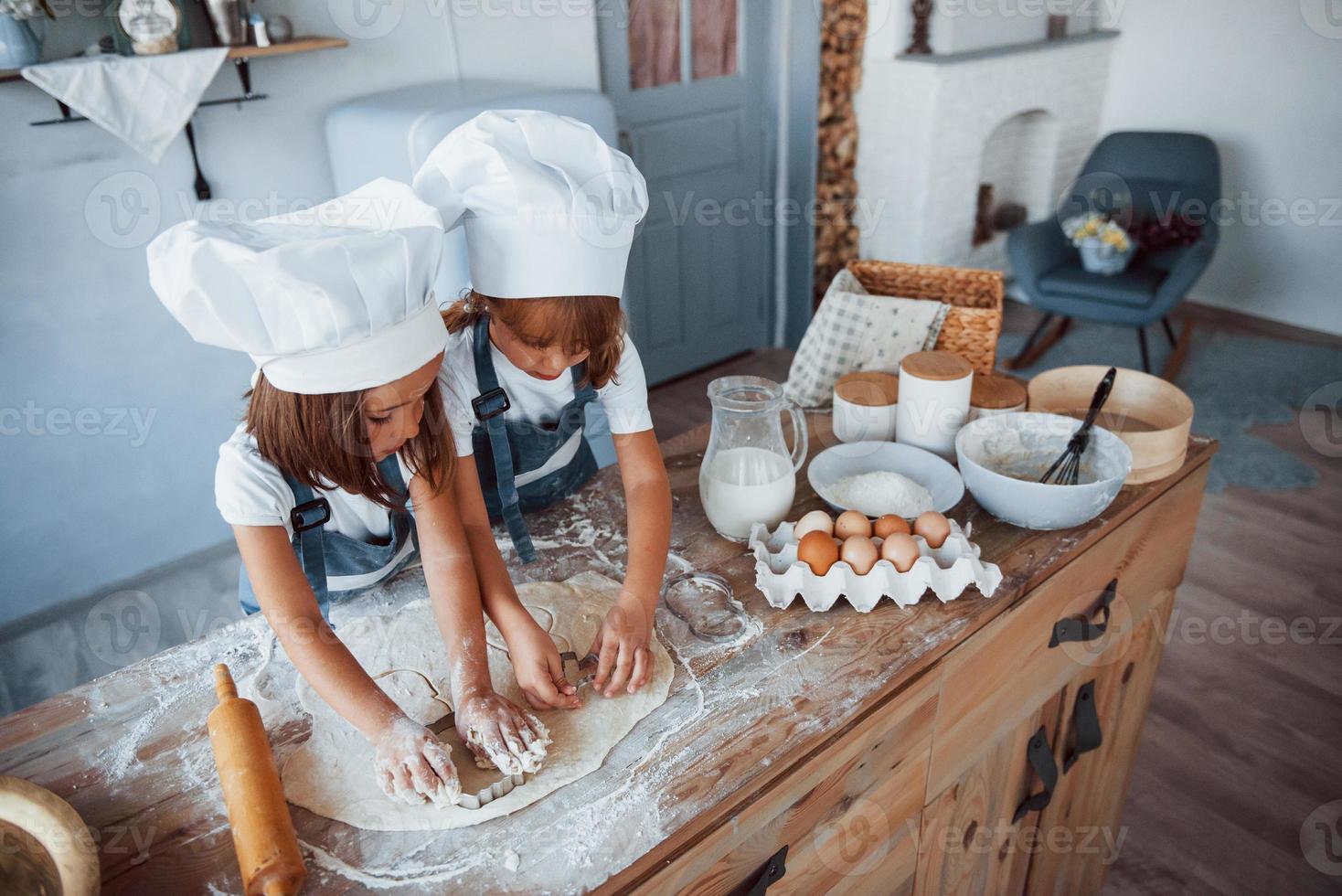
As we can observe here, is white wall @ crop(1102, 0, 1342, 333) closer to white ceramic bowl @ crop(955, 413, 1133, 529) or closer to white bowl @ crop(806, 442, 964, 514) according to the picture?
white ceramic bowl @ crop(955, 413, 1133, 529)

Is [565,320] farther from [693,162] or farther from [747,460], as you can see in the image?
[693,162]

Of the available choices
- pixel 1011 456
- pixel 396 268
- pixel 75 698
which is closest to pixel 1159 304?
pixel 1011 456

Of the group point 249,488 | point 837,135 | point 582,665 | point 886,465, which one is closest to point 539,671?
point 582,665

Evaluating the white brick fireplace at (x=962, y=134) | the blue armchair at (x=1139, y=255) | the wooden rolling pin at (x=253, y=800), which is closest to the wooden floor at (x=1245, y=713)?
the blue armchair at (x=1139, y=255)

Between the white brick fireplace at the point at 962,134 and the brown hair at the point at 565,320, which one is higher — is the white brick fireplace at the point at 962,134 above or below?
below

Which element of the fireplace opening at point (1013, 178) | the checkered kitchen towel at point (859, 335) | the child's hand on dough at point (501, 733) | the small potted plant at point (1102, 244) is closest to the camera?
the child's hand on dough at point (501, 733)

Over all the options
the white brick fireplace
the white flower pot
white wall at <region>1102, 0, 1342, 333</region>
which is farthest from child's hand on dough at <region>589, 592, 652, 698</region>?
white wall at <region>1102, 0, 1342, 333</region>

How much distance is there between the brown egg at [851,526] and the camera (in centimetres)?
107

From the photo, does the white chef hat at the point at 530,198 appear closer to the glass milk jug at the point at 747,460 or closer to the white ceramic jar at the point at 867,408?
the glass milk jug at the point at 747,460

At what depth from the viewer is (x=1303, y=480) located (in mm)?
2811

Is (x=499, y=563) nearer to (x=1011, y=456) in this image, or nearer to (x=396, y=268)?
(x=396, y=268)

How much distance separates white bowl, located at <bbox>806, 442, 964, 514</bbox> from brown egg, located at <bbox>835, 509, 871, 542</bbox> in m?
0.11

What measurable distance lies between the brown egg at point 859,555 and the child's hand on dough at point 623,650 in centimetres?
24

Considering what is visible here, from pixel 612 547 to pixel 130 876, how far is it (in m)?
0.60
